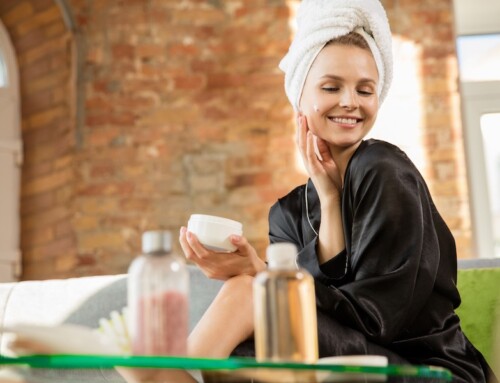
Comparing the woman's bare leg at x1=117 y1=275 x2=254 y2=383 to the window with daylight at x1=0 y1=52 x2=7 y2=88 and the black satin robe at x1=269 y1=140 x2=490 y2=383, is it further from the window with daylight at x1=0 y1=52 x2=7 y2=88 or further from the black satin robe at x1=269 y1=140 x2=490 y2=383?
the window with daylight at x1=0 y1=52 x2=7 y2=88

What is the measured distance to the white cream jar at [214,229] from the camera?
4.76ft

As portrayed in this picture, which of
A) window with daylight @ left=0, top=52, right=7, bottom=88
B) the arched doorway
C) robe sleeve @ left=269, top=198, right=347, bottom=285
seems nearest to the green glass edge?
robe sleeve @ left=269, top=198, right=347, bottom=285

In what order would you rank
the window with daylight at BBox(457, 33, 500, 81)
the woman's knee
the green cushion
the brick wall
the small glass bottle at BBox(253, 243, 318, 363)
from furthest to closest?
1. the window with daylight at BBox(457, 33, 500, 81)
2. the brick wall
3. the green cushion
4. the woman's knee
5. the small glass bottle at BBox(253, 243, 318, 363)

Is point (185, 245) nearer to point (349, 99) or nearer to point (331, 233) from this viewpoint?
point (331, 233)

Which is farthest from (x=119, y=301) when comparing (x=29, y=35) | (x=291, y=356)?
(x=29, y=35)

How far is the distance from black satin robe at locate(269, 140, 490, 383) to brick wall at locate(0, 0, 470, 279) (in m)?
2.54

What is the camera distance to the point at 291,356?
1102 millimetres

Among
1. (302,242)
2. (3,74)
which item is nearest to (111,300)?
(302,242)

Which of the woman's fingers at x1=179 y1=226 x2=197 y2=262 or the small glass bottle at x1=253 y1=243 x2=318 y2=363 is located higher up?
the woman's fingers at x1=179 y1=226 x2=197 y2=262

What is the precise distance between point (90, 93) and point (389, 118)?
155cm

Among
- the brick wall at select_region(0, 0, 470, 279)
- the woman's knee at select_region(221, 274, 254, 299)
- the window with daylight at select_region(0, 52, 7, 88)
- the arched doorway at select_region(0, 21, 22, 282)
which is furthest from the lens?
the window with daylight at select_region(0, 52, 7, 88)

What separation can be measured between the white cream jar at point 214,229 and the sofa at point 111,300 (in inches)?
29.4

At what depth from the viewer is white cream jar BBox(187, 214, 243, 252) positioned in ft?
4.76

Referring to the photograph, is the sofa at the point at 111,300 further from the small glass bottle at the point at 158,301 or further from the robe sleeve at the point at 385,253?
the small glass bottle at the point at 158,301
